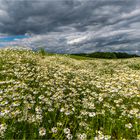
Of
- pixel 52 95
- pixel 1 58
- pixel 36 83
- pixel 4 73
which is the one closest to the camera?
pixel 52 95

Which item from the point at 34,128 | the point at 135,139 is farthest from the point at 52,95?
the point at 135,139

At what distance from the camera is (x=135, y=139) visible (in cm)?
578

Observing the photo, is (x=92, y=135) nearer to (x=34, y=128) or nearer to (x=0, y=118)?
(x=34, y=128)

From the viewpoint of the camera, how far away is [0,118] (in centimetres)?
614

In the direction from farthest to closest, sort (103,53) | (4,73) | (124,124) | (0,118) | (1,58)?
(103,53), (1,58), (4,73), (124,124), (0,118)

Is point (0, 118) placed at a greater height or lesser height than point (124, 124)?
greater

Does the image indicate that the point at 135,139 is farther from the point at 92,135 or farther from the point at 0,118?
the point at 0,118

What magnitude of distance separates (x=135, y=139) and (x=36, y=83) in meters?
4.93

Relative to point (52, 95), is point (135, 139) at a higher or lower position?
lower

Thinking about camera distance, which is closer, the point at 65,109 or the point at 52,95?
the point at 65,109

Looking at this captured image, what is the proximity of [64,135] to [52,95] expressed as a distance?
7.75 feet

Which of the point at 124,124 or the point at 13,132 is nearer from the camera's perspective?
the point at 13,132

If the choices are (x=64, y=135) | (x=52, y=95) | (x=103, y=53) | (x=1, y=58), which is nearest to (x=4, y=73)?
(x=52, y=95)

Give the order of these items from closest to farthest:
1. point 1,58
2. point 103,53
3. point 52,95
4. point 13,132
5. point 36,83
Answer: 1. point 13,132
2. point 52,95
3. point 36,83
4. point 1,58
5. point 103,53
